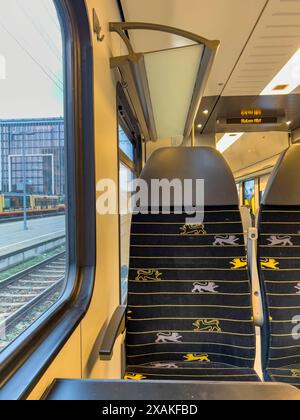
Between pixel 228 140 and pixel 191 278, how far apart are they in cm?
513

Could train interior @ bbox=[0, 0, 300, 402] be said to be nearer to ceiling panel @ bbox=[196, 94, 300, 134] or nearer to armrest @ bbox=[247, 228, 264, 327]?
armrest @ bbox=[247, 228, 264, 327]

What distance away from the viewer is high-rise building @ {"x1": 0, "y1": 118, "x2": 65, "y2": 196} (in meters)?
0.84

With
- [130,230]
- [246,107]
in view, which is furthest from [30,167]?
[246,107]

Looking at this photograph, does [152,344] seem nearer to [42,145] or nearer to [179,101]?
[42,145]

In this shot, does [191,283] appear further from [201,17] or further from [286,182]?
[201,17]

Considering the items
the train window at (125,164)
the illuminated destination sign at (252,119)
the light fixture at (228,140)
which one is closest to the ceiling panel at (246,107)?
the illuminated destination sign at (252,119)

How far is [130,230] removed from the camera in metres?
1.60

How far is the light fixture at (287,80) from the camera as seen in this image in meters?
2.85

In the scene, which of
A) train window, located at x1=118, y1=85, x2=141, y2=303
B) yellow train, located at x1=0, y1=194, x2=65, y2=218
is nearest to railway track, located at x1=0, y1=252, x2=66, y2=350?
yellow train, located at x1=0, y1=194, x2=65, y2=218

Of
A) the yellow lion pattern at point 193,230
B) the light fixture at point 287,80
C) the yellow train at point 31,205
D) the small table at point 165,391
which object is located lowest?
the small table at point 165,391

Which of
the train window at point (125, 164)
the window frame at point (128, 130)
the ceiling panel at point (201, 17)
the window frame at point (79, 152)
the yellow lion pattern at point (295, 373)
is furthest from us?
the train window at point (125, 164)

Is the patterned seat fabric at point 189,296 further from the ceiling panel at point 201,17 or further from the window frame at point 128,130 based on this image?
the ceiling panel at point 201,17

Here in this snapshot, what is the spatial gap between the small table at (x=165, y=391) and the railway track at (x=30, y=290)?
0.24m

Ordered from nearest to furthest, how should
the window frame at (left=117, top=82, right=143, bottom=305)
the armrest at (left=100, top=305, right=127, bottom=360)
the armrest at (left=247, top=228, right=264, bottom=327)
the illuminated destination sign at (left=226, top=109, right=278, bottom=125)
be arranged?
the armrest at (left=100, top=305, right=127, bottom=360) < the armrest at (left=247, top=228, right=264, bottom=327) < the window frame at (left=117, top=82, right=143, bottom=305) < the illuminated destination sign at (left=226, top=109, right=278, bottom=125)
